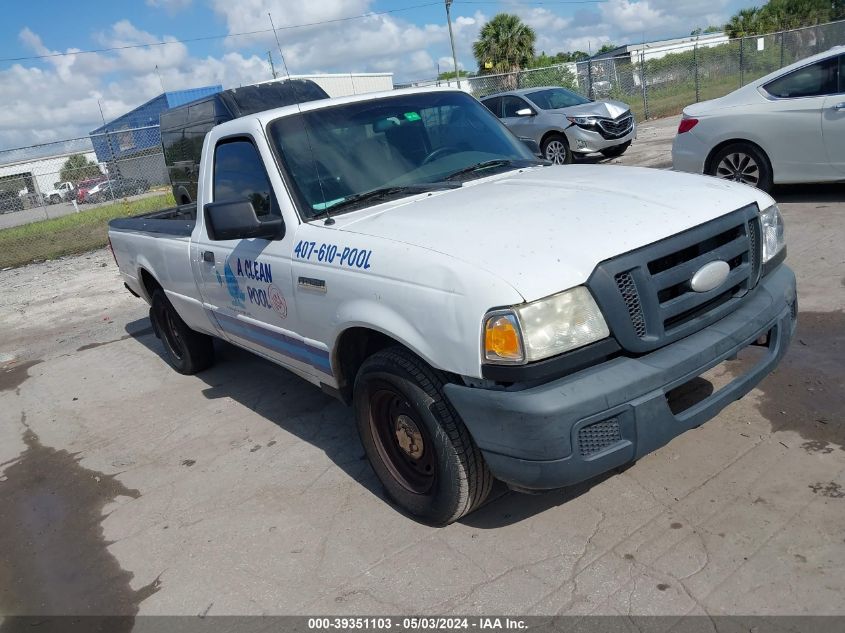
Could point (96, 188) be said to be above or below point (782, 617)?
above

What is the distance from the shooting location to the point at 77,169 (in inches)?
827

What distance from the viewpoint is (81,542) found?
3.87m

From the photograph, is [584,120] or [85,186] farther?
[85,186]

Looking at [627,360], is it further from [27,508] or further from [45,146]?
[45,146]

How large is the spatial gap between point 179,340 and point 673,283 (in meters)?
4.49

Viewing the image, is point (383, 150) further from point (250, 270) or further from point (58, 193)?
point (58, 193)

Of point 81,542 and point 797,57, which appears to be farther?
point 797,57

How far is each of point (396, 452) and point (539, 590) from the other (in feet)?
3.27

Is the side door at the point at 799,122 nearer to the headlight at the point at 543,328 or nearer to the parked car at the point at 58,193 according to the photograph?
the headlight at the point at 543,328

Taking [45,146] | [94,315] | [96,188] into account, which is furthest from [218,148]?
[96,188]

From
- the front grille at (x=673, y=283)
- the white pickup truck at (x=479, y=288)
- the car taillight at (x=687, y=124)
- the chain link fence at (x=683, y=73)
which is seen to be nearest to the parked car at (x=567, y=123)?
the car taillight at (x=687, y=124)

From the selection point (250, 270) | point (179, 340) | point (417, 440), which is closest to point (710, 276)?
point (417, 440)

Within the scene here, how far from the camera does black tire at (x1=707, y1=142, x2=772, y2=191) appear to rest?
7.88 metres

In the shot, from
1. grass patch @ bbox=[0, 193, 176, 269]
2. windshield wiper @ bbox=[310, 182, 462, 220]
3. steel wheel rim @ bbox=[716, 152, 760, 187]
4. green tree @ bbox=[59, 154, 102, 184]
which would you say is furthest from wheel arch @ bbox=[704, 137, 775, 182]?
green tree @ bbox=[59, 154, 102, 184]
